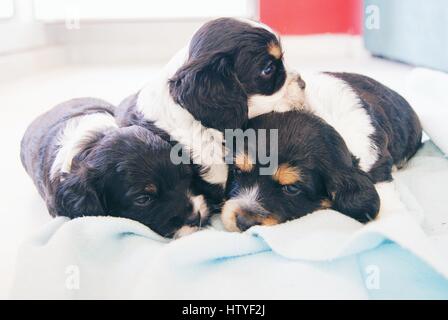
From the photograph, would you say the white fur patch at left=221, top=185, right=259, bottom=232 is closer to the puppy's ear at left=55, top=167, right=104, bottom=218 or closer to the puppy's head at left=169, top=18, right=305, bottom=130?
the puppy's head at left=169, top=18, right=305, bottom=130

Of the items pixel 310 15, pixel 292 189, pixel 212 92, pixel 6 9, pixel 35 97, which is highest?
pixel 6 9

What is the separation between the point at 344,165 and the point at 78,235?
1088 mm

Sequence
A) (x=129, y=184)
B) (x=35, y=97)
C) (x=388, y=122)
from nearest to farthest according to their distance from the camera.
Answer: (x=129, y=184) → (x=388, y=122) → (x=35, y=97)

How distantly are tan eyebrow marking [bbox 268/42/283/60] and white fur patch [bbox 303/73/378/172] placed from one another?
0.86 ft

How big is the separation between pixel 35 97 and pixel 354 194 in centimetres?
434

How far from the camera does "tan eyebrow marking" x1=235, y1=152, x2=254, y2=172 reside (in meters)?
2.42

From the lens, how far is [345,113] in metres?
2.81

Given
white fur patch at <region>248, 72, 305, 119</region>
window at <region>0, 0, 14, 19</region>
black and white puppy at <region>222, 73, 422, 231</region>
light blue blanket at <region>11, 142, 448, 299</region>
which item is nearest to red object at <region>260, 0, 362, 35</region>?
window at <region>0, 0, 14, 19</region>

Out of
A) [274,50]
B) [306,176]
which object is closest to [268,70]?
[274,50]

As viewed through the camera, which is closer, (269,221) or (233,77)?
(269,221)

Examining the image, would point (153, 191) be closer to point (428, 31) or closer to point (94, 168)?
point (94, 168)

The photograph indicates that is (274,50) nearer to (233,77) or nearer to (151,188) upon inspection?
(233,77)

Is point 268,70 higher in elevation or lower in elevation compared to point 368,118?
higher

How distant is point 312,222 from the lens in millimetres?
2219
